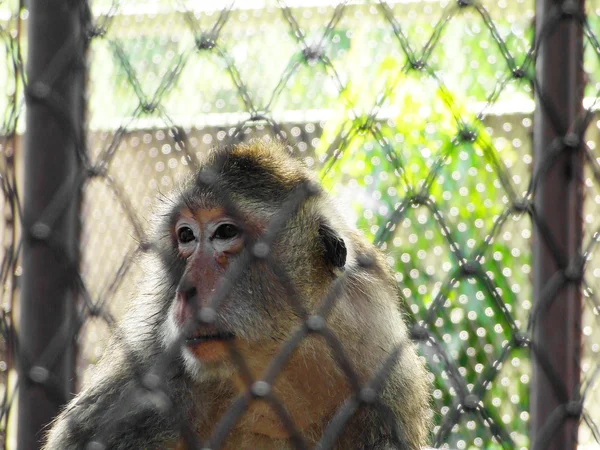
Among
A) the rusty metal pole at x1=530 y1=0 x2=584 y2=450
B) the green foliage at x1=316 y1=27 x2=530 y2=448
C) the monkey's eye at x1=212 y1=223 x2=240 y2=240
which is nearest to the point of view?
the rusty metal pole at x1=530 y1=0 x2=584 y2=450

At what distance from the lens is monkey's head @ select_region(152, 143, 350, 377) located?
2.10 meters

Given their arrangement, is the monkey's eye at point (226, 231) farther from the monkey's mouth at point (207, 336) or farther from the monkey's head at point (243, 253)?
the monkey's mouth at point (207, 336)

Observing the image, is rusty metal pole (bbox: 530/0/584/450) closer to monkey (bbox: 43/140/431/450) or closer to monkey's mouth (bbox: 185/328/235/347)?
monkey (bbox: 43/140/431/450)

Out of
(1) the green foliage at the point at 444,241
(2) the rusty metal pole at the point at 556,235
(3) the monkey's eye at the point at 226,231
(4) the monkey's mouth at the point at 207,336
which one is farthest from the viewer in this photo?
(1) the green foliage at the point at 444,241

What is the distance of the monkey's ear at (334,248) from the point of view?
7.66 feet

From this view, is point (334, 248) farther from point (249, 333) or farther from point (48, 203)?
point (48, 203)

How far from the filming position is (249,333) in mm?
2170

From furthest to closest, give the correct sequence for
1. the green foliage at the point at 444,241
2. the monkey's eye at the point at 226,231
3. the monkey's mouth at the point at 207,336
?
A: 1. the green foliage at the point at 444,241
2. the monkey's eye at the point at 226,231
3. the monkey's mouth at the point at 207,336

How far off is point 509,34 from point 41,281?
2252mm

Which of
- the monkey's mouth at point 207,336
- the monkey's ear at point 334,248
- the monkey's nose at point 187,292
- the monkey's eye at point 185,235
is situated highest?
the monkey's ear at point 334,248

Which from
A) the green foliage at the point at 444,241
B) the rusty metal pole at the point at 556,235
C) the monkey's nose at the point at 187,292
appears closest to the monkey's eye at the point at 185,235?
the monkey's nose at the point at 187,292

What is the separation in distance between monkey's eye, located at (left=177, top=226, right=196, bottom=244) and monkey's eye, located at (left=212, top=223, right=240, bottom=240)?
105mm

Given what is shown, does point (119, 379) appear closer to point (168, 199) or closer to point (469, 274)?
point (168, 199)

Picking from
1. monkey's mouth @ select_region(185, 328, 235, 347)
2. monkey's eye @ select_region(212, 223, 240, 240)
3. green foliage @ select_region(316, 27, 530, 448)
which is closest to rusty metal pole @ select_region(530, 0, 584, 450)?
monkey's mouth @ select_region(185, 328, 235, 347)
